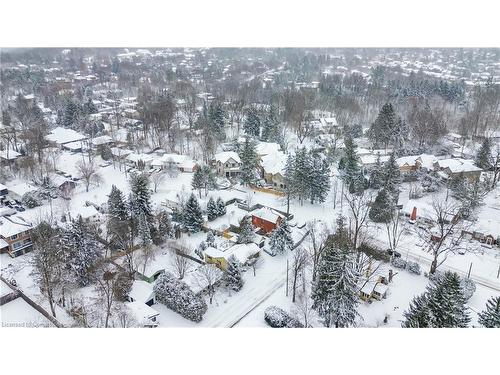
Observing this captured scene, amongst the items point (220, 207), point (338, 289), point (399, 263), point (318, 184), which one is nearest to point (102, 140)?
point (220, 207)

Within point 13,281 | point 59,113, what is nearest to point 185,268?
point 13,281

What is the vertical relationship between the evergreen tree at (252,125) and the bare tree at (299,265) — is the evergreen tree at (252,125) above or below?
above

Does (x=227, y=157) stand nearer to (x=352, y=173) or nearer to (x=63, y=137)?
(x=352, y=173)

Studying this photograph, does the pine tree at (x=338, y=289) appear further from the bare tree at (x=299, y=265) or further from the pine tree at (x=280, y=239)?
the pine tree at (x=280, y=239)

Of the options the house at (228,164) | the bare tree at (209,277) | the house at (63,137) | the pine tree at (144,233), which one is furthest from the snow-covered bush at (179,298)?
the house at (63,137)

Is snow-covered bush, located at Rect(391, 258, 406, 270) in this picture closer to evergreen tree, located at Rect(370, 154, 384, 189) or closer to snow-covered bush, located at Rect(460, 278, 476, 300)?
snow-covered bush, located at Rect(460, 278, 476, 300)
